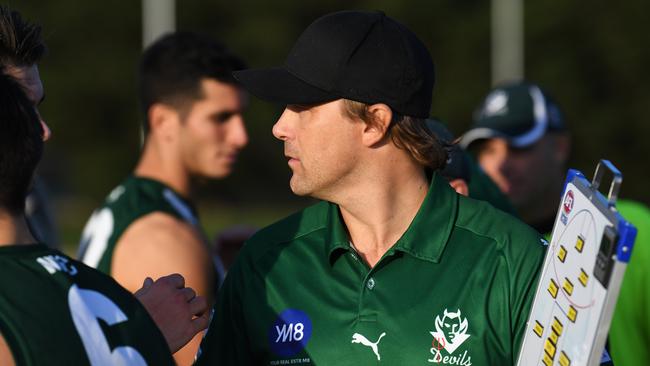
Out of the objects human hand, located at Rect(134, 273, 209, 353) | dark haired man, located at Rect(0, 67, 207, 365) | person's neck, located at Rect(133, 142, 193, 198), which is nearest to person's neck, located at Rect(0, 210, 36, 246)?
dark haired man, located at Rect(0, 67, 207, 365)

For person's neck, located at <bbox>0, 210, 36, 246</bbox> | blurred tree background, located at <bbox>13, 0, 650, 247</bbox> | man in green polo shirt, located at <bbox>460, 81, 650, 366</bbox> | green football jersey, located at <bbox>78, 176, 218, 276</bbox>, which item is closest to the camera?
person's neck, located at <bbox>0, 210, 36, 246</bbox>

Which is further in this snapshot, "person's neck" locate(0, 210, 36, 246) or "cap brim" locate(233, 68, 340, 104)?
"cap brim" locate(233, 68, 340, 104)

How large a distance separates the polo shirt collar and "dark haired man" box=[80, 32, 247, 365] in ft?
5.24

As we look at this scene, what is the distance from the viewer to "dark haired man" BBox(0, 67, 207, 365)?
231cm

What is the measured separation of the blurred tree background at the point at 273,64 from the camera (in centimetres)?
2678

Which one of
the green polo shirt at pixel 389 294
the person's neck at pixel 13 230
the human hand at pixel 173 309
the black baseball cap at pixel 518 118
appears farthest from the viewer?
the black baseball cap at pixel 518 118

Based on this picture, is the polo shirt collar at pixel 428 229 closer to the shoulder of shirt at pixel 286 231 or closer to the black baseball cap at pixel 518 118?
the shoulder of shirt at pixel 286 231

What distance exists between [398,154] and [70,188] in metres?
28.6

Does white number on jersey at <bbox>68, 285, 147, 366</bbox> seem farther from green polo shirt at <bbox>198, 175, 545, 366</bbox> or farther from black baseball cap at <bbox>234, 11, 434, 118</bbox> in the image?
black baseball cap at <bbox>234, 11, 434, 118</bbox>

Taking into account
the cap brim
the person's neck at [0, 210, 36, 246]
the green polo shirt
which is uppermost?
the cap brim

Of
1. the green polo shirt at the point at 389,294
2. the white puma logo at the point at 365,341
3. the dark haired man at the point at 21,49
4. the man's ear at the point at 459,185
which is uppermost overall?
the dark haired man at the point at 21,49

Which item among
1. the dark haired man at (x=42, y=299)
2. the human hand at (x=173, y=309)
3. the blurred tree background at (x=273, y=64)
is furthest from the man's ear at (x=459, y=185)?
the blurred tree background at (x=273, y=64)

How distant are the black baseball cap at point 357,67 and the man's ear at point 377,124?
23mm

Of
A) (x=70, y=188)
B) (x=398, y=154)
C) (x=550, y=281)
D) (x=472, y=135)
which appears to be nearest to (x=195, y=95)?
(x=472, y=135)
